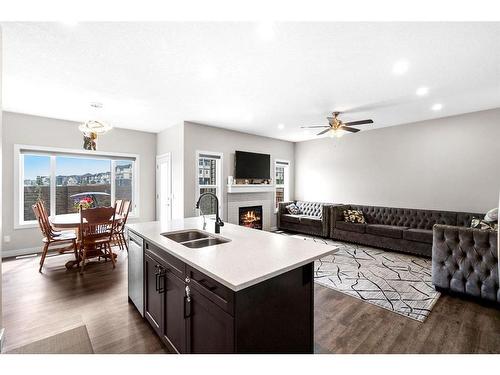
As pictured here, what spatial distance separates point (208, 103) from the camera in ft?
12.4

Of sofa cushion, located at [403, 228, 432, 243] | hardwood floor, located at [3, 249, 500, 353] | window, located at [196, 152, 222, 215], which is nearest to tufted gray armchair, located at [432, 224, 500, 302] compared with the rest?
hardwood floor, located at [3, 249, 500, 353]

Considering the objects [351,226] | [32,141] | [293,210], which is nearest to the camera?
[32,141]

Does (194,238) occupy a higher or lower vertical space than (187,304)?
higher

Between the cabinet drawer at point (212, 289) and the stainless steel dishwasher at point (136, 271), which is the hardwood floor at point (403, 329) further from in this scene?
the stainless steel dishwasher at point (136, 271)

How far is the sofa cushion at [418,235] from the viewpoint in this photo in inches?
162

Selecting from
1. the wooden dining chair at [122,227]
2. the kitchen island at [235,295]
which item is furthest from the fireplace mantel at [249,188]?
the kitchen island at [235,295]

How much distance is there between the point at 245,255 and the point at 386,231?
4.15 meters

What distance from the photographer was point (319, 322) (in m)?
2.24

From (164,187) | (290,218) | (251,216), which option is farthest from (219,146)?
(290,218)

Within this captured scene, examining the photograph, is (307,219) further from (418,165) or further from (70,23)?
(70,23)

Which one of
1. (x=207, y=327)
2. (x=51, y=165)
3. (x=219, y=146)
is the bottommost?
(x=207, y=327)

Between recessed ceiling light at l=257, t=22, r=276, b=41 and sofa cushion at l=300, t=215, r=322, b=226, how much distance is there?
4502 mm

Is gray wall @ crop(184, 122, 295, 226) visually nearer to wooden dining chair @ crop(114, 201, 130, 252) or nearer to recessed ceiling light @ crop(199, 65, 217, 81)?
wooden dining chair @ crop(114, 201, 130, 252)

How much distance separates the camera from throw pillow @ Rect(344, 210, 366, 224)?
17.1ft
